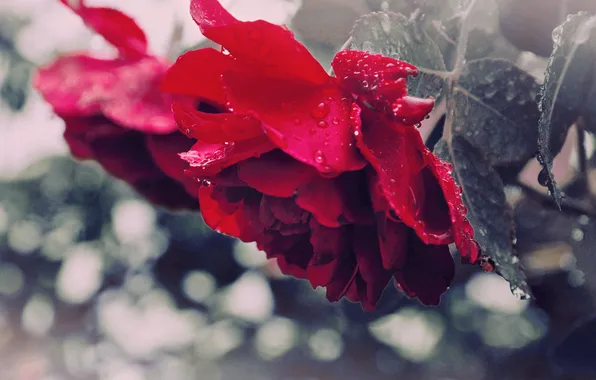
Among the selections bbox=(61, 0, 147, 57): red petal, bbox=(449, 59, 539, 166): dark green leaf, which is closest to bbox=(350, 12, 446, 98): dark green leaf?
bbox=(449, 59, 539, 166): dark green leaf

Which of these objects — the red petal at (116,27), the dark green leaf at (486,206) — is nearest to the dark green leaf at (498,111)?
the dark green leaf at (486,206)

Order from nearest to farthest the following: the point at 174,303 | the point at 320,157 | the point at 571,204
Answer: the point at 320,157, the point at 571,204, the point at 174,303

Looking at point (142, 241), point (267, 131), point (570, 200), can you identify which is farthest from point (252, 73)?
point (142, 241)

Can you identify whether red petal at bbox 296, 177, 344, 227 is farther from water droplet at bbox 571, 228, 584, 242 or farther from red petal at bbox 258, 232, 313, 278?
water droplet at bbox 571, 228, 584, 242

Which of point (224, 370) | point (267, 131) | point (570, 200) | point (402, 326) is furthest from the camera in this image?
point (224, 370)

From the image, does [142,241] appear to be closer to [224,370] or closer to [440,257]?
[224,370]

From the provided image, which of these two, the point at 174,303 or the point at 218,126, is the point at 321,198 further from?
the point at 174,303

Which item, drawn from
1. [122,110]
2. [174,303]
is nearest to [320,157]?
[122,110]

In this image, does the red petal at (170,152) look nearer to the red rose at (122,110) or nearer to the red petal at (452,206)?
the red rose at (122,110)
